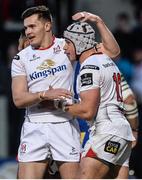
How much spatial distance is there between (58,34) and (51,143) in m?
4.03

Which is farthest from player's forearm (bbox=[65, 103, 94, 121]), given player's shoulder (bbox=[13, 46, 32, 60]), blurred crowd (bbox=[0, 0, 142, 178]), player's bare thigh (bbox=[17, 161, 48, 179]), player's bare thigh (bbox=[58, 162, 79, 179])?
blurred crowd (bbox=[0, 0, 142, 178])

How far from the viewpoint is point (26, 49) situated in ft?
25.7

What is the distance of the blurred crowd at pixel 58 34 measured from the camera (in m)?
12.2

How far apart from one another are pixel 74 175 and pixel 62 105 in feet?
2.13

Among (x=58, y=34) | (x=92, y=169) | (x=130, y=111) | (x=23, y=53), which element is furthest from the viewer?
(x=58, y=34)

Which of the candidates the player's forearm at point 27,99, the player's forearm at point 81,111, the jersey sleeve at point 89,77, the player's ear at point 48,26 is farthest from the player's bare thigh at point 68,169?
the player's ear at point 48,26

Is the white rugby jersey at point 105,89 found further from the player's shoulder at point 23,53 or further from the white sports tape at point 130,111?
the white sports tape at point 130,111

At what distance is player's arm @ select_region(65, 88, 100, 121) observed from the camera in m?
7.28

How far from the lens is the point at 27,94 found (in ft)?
24.8

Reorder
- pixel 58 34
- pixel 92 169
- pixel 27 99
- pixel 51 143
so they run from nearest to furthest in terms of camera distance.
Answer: pixel 92 169 → pixel 27 99 → pixel 51 143 → pixel 58 34

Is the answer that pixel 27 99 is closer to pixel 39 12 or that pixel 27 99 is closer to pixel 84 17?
pixel 39 12

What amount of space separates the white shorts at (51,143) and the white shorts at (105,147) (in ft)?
0.60

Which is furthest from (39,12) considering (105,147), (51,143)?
(105,147)

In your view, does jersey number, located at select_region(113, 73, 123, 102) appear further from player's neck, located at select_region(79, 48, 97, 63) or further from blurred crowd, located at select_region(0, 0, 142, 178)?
blurred crowd, located at select_region(0, 0, 142, 178)
